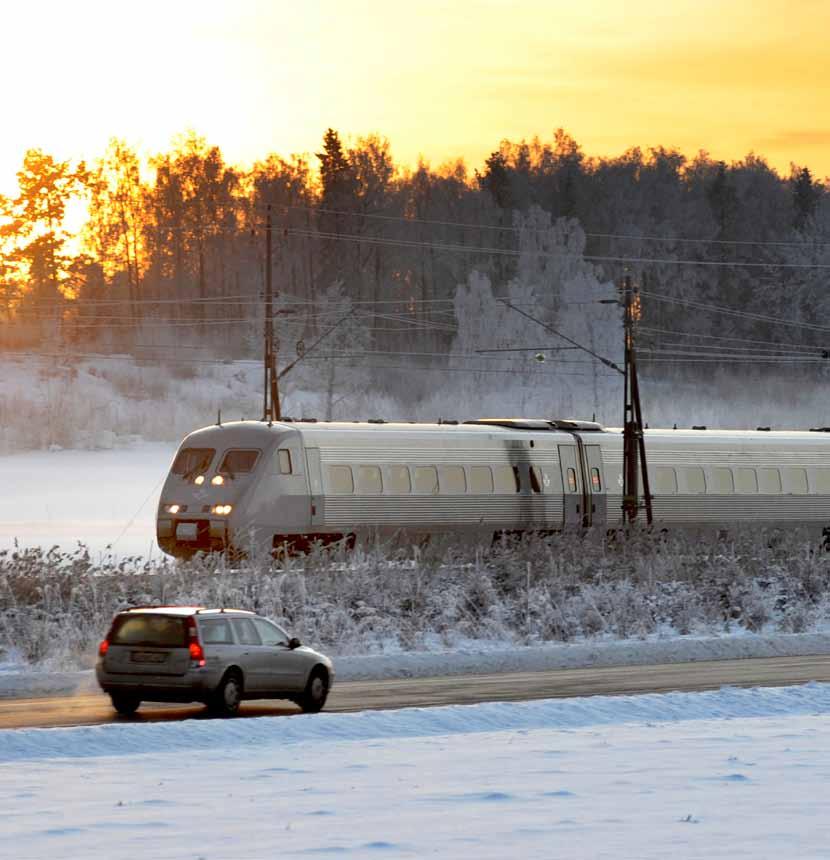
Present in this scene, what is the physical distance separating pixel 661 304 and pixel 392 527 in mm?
91429

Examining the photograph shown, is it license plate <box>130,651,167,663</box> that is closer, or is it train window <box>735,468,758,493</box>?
license plate <box>130,651,167,663</box>

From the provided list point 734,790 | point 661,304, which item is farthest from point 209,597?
point 661,304

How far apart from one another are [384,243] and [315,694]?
103 m

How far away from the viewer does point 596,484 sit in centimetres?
4600

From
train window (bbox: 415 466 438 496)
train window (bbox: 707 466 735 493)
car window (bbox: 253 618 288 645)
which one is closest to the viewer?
A: car window (bbox: 253 618 288 645)

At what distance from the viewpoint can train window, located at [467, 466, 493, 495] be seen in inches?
1698

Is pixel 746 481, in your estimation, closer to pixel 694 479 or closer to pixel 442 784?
pixel 694 479

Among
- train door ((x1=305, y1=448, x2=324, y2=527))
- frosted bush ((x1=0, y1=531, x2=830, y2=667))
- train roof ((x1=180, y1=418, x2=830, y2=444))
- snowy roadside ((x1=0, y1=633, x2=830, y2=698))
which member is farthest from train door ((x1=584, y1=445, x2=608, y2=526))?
snowy roadside ((x1=0, y1=633, x2=830, y2=698))

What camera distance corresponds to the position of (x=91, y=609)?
28.2 m

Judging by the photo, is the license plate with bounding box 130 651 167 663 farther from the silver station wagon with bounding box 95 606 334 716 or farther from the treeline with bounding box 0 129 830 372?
the treeline with bounding box 0 129 830 372

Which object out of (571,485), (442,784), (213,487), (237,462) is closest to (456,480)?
(571,485)

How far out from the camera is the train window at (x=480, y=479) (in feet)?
141

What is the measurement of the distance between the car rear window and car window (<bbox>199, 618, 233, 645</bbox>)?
0.82 feet

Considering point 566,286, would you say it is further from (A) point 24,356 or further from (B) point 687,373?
(A) point 24,356
